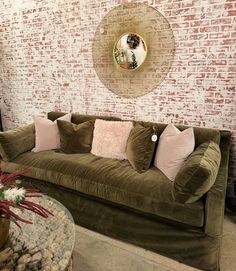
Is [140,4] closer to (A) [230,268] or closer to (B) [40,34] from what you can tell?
(B) [40,34]

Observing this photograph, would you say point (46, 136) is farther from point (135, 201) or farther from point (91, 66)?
point (135, 201)

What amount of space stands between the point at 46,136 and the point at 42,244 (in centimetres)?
157

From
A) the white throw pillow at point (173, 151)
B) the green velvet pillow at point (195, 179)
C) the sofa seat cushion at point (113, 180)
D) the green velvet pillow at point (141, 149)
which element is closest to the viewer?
the green velvet pillow at point (195, 179)

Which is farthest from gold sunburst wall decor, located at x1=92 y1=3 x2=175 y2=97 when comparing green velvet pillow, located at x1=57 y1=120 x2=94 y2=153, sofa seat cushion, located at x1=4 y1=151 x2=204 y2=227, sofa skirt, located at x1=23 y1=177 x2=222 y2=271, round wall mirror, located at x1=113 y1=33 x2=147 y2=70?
sofa skirt, located at x1=23 y1=177 x2=222 y2=271

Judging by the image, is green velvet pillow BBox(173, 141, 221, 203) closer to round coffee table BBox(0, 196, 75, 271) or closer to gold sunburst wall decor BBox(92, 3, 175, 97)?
round coffee table BBox(0, 196, 75, 271)

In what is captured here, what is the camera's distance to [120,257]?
72.2 inches

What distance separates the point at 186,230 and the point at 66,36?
2.67 metres

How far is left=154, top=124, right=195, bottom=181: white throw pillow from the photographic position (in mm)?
1971

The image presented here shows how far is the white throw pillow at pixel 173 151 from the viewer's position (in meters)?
1.97

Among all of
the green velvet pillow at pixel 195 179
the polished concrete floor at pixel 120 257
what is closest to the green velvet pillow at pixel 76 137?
the polished concrete floor at pixel 120 257

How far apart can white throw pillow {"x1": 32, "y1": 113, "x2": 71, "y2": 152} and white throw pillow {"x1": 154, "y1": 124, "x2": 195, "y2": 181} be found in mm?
1269

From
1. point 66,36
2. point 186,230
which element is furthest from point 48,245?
point 66,36

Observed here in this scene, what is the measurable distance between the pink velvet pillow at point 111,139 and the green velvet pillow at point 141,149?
163 millimetres

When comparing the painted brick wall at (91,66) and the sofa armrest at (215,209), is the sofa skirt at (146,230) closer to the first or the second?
the sofa armrest at (215,209)
